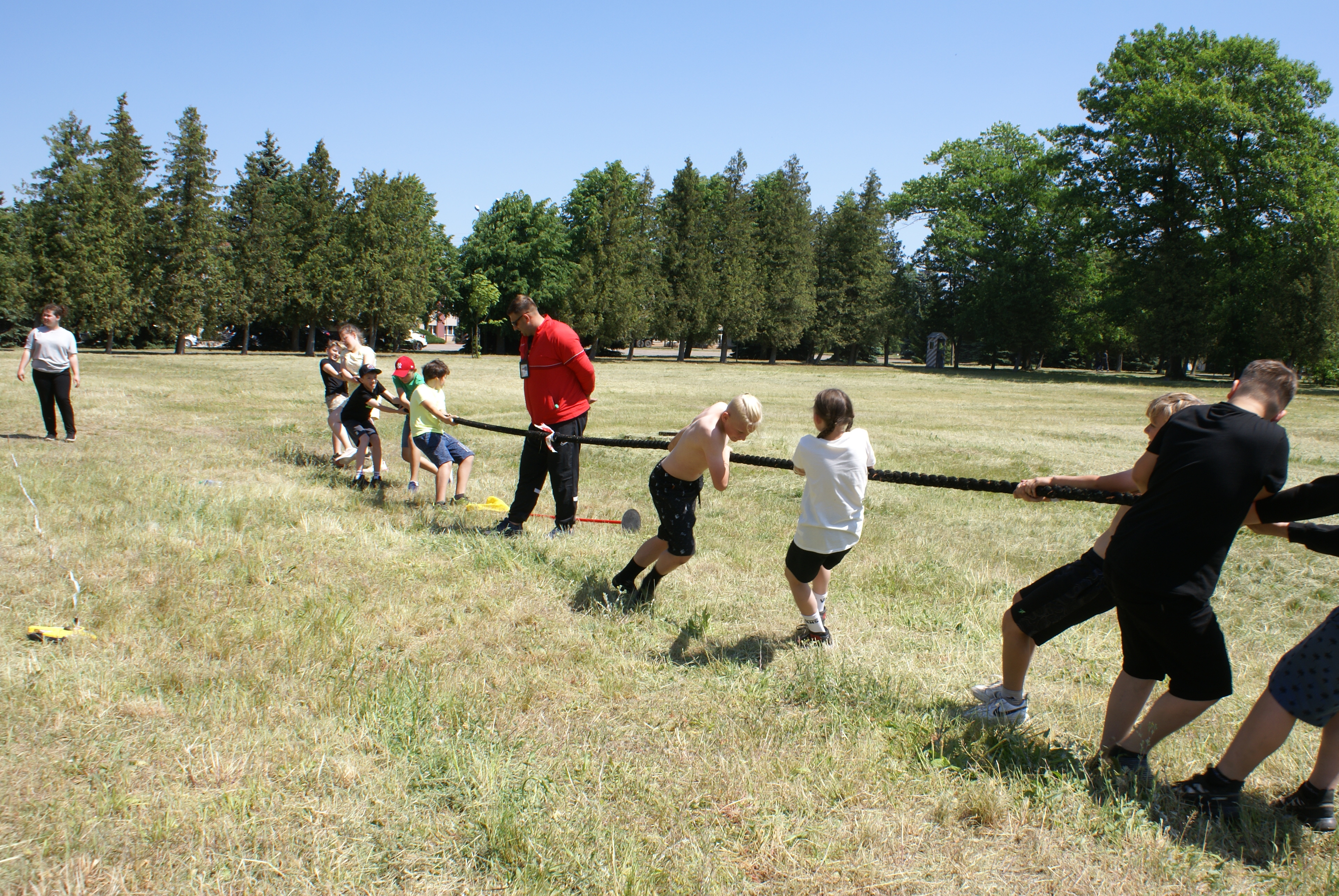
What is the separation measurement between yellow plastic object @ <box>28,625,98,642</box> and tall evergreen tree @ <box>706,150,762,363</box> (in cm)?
5592

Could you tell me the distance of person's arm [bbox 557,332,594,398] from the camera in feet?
23.5

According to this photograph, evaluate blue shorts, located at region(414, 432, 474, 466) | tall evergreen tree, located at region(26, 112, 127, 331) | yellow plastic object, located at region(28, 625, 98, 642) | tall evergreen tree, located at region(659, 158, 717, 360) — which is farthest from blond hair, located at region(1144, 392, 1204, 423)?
tall evergreen tree, located at region(659, 158, 717, 360)

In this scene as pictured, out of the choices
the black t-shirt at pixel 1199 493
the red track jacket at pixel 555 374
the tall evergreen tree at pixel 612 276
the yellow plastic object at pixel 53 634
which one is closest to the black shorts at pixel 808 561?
the black t-shirt at pixel 1199 493

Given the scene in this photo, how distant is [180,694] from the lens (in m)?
3.98

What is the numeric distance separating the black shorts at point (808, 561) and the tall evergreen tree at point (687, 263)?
5510cm

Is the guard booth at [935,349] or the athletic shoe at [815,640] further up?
the guard booth at [935,349]

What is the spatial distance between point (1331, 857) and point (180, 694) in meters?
4.93

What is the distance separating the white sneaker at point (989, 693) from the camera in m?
4.14

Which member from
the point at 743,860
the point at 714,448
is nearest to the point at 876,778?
the point at 743,860

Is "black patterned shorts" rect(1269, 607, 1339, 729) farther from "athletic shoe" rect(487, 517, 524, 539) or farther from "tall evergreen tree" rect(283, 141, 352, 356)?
"tall evergreen tree" rect(283, 141, 352, 356)

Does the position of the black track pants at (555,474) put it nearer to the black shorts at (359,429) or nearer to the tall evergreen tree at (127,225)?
the black shorts at (359,429)

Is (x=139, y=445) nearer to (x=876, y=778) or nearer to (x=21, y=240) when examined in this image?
(x=876, y=778)

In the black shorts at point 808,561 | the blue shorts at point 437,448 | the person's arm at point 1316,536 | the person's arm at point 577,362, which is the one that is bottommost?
the black shorts at point 808,561

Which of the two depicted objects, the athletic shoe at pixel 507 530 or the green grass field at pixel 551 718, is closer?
the green grass field at pixel 551 718
